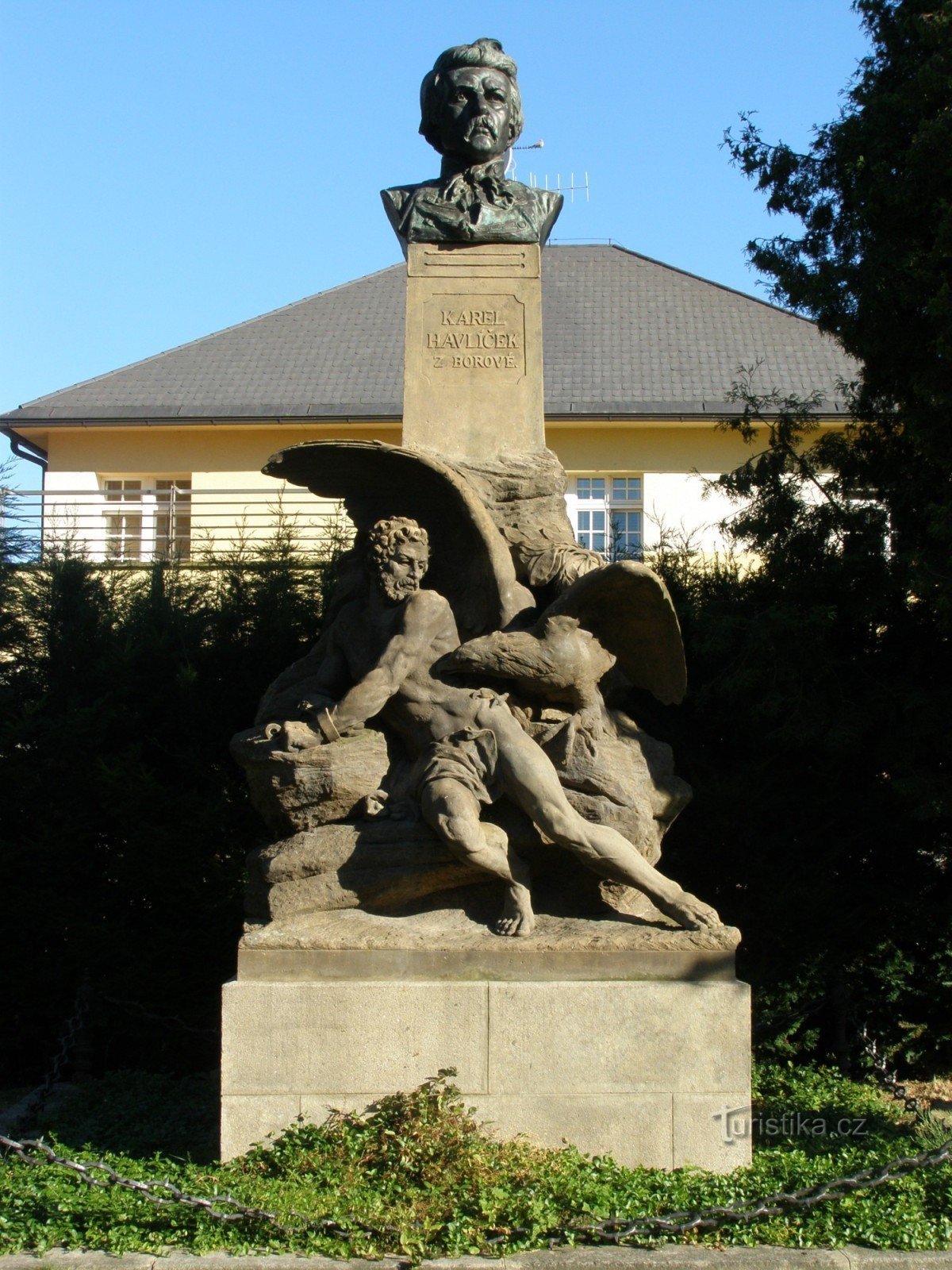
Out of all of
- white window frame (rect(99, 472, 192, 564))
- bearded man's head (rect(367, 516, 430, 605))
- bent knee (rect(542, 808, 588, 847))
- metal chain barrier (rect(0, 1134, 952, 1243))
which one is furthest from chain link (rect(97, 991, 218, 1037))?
white window frame (rect(99, 472, 192, 564))

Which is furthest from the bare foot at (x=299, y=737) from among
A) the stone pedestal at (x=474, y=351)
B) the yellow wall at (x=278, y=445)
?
the yellow wall at (x=278, y=445)

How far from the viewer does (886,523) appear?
25.4 ft

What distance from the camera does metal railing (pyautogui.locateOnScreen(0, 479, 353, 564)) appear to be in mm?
9477

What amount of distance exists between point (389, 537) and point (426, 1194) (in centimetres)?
240

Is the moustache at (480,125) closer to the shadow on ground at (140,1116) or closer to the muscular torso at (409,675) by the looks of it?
the muscular torso at (409,675)

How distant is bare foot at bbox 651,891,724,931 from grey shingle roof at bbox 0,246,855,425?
10.3 meters

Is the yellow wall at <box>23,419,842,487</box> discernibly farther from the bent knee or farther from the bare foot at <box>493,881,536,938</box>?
the bare foot at <box>493,881,536,938</box>

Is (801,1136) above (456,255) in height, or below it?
below

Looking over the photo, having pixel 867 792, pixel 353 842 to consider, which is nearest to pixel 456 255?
pixel 353 842

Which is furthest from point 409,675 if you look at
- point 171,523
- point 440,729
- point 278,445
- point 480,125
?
point 278,445

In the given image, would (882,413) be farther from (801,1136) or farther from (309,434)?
(309,434)

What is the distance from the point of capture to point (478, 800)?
493 centimetres

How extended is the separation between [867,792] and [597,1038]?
3711 mm

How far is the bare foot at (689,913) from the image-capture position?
4820mm
